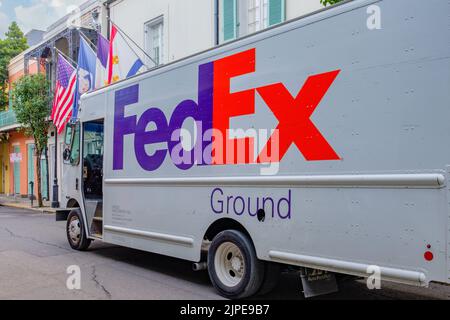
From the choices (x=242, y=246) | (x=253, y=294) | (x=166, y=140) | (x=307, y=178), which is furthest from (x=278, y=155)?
(x=166, y=140)

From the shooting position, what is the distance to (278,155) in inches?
211

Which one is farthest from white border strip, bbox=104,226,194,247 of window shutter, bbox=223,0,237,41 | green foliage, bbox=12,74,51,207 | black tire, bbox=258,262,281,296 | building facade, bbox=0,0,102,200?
green foliage, bbox=12,74,51,207

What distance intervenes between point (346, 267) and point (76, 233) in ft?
21.7

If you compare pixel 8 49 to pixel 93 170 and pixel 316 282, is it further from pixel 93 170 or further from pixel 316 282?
pixel 316 282

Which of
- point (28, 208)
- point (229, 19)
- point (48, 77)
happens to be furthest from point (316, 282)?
point (48, 77)

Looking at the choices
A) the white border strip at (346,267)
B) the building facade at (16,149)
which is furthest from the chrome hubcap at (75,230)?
the building facade at (16,149)

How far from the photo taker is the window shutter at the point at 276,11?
11578 mm

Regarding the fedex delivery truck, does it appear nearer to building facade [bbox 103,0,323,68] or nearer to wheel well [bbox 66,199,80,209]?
wheel well [bbox 66,199,80,209]

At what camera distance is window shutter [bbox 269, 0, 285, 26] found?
11.6 meters

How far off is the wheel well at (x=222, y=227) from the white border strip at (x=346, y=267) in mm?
652

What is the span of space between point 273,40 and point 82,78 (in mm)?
12413

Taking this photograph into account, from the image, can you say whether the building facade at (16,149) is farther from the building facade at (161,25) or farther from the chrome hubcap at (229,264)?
the chrome hubcap at (229,264)

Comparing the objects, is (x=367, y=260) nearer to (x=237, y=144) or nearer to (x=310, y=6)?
(x=237, y=144)

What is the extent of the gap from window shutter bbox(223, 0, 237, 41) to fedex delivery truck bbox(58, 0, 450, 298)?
5.84 meters
